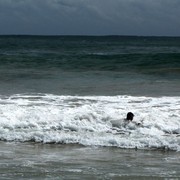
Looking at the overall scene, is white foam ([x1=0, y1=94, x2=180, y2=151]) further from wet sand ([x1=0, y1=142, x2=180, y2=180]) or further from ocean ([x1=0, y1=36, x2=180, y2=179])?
wet sand ([x1=0, y1=142, x2=180, y2=180])

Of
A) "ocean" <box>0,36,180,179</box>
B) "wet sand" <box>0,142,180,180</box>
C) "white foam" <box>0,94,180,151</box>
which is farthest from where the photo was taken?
"white foam" <box>0,94,180,151</box>

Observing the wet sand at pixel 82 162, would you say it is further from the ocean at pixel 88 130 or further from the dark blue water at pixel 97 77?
the dark blue water at pixel 97 77

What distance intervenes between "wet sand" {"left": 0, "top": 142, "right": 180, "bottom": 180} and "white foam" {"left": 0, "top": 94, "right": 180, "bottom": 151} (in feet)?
1.69

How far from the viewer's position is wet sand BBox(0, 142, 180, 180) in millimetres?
8281

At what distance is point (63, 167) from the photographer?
28.8ft

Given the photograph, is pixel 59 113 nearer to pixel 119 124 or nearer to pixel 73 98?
pixel 119 124

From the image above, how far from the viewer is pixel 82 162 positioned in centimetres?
923

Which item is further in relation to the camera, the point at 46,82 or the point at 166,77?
the point at 166,77

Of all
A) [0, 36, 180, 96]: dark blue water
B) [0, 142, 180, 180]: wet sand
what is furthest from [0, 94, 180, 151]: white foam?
[0, 36, 180, 96]: dark blue water

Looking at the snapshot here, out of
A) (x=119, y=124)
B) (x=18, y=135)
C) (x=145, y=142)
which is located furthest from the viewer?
(x=119, y=124)

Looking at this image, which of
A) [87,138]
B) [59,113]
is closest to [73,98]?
[59,113]

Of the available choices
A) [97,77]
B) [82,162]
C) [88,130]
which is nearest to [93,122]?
[88,130]

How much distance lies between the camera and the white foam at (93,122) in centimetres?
1121

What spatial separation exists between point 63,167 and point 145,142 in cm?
263
